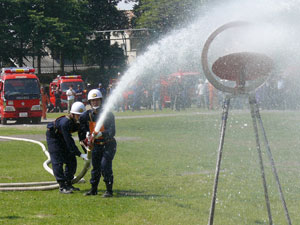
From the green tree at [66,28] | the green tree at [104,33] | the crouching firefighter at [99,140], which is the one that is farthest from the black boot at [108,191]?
the green tree at [104,33]

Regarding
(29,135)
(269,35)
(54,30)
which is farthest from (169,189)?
(54,30)

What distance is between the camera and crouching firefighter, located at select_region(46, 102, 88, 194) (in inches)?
377

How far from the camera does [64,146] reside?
998 cm

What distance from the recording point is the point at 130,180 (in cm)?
1073

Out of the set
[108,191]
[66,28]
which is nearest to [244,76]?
[108,191]

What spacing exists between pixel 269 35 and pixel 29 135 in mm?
13451

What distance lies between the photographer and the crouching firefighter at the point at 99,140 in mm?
9109

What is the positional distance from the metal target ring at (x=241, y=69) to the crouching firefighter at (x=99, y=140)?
10.5 ft

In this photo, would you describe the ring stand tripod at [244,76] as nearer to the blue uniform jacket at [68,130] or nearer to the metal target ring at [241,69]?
the metal target ring at [241,69]

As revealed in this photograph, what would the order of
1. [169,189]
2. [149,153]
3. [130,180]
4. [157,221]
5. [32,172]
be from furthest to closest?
[149,153], [32,172], [130,180], [169,189], [157,221]

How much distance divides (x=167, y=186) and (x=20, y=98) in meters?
18.9

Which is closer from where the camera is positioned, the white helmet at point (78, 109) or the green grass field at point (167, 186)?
the green grass field at point (167, 186)

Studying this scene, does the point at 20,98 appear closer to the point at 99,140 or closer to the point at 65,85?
the point at 65,85

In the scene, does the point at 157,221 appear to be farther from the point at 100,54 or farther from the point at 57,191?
the point at 100,54
